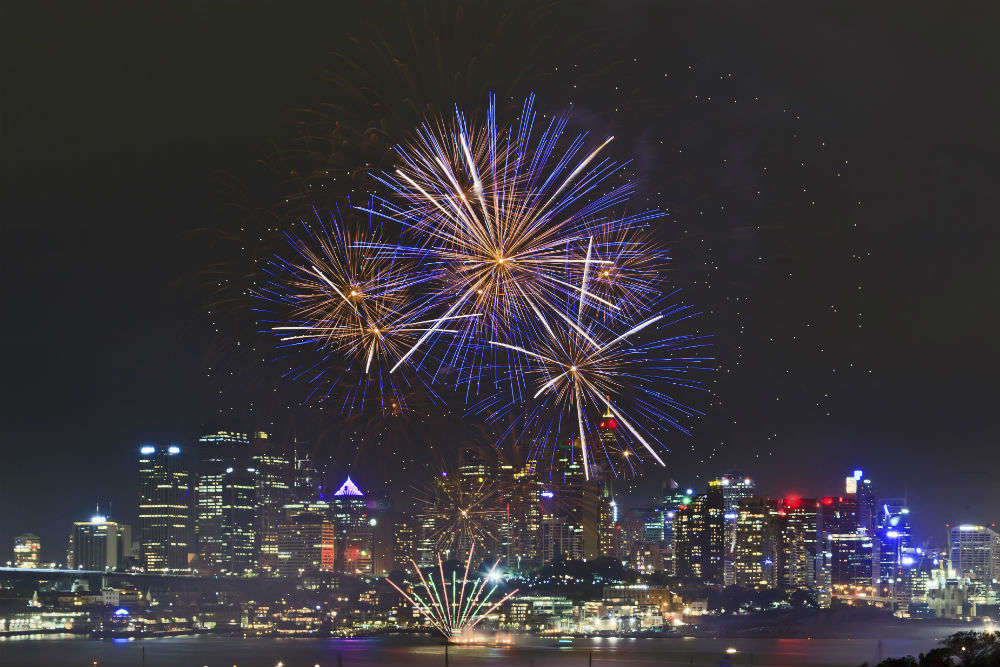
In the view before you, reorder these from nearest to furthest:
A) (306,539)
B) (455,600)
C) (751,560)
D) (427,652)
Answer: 1. (427,652)
2. (455,600)
3. (306,539)
4. (751,560)

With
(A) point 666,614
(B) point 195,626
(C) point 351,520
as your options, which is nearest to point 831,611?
(A) point 666,614

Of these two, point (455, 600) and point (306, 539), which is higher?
point (306, 539)

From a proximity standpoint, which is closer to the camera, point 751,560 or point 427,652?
point 427,652

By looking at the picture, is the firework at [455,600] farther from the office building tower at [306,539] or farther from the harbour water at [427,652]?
the office building tower at [306,539]

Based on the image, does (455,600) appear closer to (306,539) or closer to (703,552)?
(306,539)

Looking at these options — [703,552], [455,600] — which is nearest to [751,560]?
[703,552]

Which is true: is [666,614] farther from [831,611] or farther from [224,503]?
[224,503]

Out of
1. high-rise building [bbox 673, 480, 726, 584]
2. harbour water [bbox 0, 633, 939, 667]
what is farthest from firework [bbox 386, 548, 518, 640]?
high-rise building [bbox 673, 480, 726, 584]
